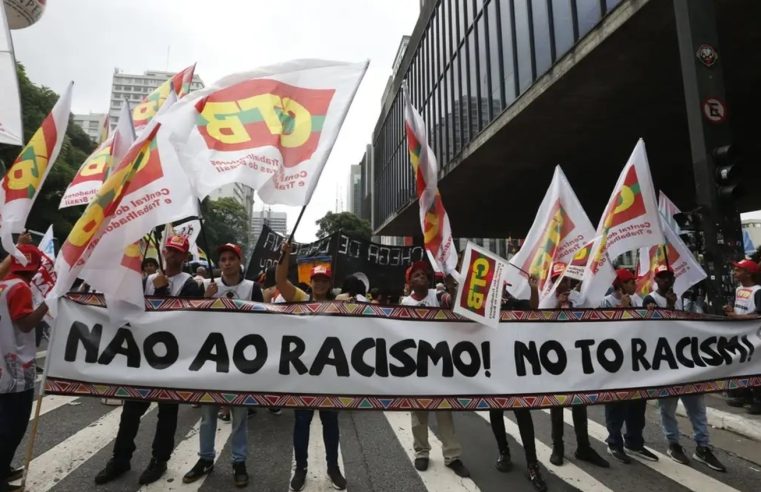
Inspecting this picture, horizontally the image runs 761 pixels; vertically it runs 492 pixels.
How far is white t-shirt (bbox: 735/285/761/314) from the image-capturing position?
17.4 feet

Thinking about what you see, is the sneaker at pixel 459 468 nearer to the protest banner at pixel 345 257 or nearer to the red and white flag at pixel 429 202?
the red and white flag at pixel 429 202

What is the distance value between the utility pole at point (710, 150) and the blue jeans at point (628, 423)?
2638mm

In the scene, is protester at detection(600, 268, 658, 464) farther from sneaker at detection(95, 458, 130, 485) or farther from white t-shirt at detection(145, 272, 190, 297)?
sneaker at detection(95, 458, 130, 485)

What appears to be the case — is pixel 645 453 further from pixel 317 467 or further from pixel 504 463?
pixel 317 467

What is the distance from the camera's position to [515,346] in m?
3.42

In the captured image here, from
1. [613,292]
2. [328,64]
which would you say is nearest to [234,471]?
[328,64]

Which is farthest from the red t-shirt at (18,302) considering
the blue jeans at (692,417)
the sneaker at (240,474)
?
the blue jeans at (692,417)

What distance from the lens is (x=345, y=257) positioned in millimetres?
9023

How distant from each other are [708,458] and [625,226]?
2.53 m

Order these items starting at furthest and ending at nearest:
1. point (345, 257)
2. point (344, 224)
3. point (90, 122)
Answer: point (90, 122) → point (344, 224) → point (345, 257)

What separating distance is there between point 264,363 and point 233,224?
70327 mm

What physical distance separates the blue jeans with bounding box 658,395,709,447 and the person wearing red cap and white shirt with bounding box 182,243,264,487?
4156 millimetres

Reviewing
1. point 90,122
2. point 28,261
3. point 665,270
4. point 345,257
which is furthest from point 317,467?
point 90,122

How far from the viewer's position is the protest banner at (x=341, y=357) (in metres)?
3.08
